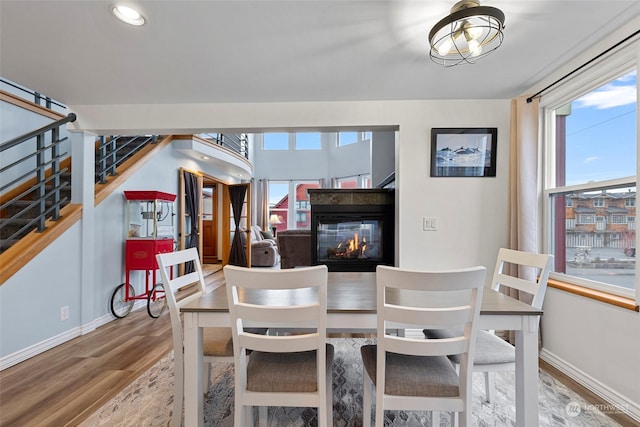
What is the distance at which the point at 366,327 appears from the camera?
49.6 inches

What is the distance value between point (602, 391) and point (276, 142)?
8.59 metres

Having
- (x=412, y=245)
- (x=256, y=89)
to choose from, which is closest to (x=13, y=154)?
(x=256, y=89)

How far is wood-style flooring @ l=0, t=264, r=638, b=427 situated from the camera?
1663 mm

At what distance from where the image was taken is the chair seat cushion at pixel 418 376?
116 cm

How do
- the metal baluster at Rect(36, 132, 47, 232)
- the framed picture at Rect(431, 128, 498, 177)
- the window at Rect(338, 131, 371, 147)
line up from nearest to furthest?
the metal baluster at Rect(36, 132, 47, 232), the framed picture at Rect(431, 128, 498, 177), the window at Rect(338, 131, 371, 147)

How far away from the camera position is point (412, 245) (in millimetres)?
2674

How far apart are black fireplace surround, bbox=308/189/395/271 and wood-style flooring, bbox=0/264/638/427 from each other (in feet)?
5.41

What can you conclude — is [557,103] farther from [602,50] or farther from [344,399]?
[344,399]

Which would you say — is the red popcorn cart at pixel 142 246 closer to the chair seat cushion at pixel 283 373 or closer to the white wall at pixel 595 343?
the chair seat cushion at pixel 283 373

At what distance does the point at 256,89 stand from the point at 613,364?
3.16m

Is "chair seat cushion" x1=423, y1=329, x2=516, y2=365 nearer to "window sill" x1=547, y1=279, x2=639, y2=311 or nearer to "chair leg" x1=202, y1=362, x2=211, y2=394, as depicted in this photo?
"window sill" x1=547, y1=279, x2=639, y2=311

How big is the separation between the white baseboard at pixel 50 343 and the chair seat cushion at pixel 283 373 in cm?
225

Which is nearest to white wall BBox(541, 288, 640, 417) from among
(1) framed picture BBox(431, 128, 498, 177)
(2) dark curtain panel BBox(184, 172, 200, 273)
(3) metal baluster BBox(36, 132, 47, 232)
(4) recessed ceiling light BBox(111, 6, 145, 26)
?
(1) framed picture BBox(431, 128, 498, 177)

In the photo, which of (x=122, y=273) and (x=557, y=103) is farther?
(x=122, y=273)
